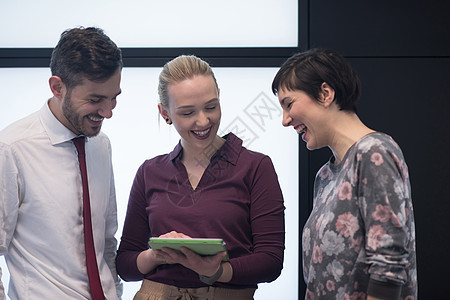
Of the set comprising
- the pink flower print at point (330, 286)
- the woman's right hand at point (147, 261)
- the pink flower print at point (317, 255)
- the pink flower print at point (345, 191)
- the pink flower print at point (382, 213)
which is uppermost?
the pink flower print at point (345, 191)

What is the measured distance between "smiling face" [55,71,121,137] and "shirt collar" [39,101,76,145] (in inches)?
1.0

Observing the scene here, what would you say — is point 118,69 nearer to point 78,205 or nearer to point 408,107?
point 78,205

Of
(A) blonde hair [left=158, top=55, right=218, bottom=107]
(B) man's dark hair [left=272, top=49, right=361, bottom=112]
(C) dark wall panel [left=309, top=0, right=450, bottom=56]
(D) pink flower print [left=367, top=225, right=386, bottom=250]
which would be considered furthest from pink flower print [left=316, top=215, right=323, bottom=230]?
(C) dark wall panel [left=309, top=0, right=450, bottom=56]

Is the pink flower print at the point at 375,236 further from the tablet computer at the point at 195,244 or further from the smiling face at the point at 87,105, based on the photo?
the smiling face at the point at 87,105

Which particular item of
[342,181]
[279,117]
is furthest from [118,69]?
[279,117]

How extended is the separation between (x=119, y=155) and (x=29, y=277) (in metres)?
1.13

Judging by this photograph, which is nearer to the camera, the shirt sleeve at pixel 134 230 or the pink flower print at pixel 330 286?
the pink flower print at pixel 330 286

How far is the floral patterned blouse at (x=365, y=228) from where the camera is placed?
4.96ft

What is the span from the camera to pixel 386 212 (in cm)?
152

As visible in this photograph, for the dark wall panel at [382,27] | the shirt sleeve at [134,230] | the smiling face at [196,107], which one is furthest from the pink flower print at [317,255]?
the dark wall panel at [382,27]

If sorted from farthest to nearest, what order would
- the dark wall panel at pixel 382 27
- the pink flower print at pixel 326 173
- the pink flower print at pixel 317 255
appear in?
the dark wall panel at pixel 382 27 < the pink flower print at pixel 326 173 < the pink flower print at pixel 317 255

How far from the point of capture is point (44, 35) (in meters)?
2.91

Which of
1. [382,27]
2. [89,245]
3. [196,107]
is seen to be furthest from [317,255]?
[382,27]

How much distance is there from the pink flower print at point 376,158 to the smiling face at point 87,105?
3.11 feet
